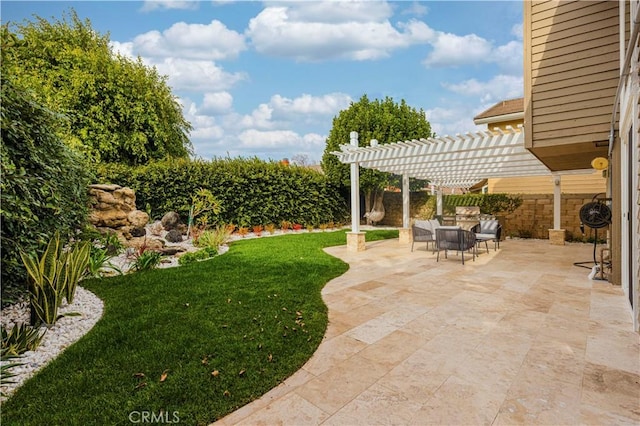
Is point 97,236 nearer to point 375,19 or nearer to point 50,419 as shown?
point 50,419

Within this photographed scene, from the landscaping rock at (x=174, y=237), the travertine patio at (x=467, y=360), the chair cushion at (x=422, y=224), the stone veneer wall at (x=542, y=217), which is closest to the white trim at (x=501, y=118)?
the stone veneer wall at (x=542, y=217)

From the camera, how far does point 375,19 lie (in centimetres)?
886

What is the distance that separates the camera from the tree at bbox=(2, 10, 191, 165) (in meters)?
11.8

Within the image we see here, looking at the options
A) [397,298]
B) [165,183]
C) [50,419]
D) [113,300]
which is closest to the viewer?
[50,419]

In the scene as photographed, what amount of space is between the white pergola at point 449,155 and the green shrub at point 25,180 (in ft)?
21.9

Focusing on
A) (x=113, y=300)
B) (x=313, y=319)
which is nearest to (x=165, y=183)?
(x=113, y=300)

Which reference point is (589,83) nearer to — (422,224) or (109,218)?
(422,224)

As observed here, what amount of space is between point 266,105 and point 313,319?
17.6 metres

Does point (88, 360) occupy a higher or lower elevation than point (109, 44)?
lower

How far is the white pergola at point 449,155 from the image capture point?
7.05 meters

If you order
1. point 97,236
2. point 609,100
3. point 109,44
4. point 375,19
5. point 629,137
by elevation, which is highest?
point 109,44

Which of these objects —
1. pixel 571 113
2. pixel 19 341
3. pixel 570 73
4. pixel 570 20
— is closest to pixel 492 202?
pixel 571 113

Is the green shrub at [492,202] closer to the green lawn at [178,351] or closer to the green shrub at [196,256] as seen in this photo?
the green lawn at [178,351]

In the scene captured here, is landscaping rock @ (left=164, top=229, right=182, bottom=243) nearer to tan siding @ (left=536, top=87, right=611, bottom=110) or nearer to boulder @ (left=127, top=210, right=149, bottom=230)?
boulder @ (left=127, top=210, right=149, bottom=230)
